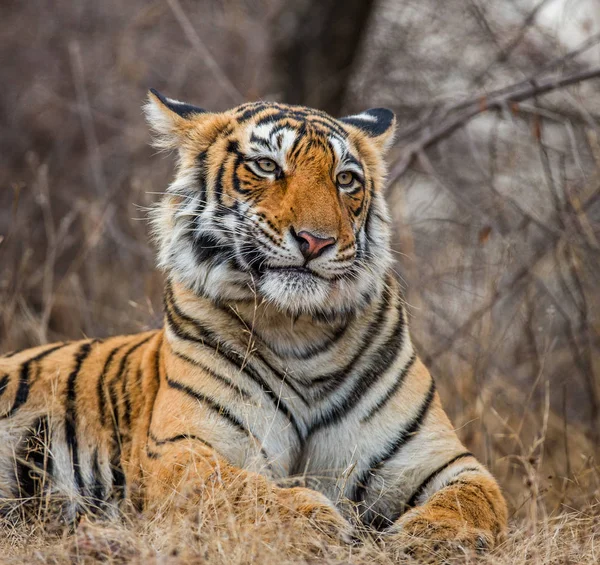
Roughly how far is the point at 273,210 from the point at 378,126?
2.91ft

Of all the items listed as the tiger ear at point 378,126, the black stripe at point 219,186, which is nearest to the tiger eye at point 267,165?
the black stripe at point 219,186

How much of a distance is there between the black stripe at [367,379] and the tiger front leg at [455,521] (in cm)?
42

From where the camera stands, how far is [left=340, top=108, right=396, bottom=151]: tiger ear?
11.4 ft

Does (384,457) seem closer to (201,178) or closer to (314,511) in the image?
(314,511)

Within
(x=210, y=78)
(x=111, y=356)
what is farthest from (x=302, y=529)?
(x=210, y=78)

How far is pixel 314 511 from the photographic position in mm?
2453

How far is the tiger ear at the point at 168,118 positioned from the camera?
3.27 m

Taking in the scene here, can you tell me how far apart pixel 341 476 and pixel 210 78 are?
7.40 m

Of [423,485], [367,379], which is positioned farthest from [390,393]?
[423,485]

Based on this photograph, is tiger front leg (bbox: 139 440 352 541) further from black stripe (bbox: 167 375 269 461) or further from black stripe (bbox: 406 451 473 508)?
black stripe (bbox: 406 451 473 508)

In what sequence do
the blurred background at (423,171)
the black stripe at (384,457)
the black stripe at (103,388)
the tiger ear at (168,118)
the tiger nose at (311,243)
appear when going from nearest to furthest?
the tiger nose at (311,243), the black stripe at (384,457), the tiger ear at (168,118), the black stripe at (103,388), the blurred background at (423,171)

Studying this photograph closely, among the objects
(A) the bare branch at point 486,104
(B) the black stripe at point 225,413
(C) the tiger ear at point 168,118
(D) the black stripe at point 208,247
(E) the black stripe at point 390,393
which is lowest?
(B) the black stripe at point 225,413

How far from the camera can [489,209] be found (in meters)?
6.05

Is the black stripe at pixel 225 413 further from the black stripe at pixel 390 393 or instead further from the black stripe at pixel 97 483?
the black stripe at pixel 97 483
